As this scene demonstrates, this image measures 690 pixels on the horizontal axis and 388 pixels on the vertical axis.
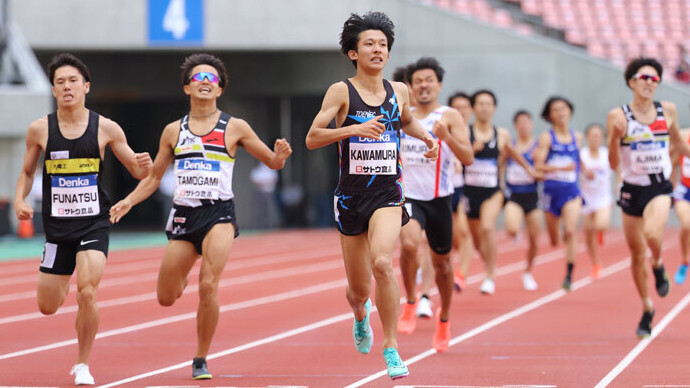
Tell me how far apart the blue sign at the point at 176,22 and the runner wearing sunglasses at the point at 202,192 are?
20.2 meters

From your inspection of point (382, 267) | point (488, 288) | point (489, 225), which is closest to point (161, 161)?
point (382, 267)

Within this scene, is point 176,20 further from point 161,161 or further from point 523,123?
point 161,161

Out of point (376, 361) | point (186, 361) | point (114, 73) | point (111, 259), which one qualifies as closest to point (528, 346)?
point (376, 361)

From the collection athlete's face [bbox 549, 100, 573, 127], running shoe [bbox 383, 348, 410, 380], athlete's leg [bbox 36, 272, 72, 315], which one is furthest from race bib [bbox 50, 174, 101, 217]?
athlete's face [bbox 549, 100, 573, 127]

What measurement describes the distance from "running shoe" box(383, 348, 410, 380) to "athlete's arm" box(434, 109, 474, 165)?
71.1 inches

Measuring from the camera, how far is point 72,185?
796 centimetres

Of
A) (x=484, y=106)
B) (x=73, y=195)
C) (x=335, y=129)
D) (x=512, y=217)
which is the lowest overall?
(x=512, y=217)

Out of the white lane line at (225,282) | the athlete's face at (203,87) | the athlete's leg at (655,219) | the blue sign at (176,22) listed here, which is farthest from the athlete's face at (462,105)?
the blue sign at (176,22)

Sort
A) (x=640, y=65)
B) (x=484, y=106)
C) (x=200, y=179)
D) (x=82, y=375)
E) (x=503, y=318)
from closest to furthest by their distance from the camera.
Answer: (x=82, y=375), (x=200, y=179), (x=640, y=65), (x=503, y=318), (x=484, y=106)

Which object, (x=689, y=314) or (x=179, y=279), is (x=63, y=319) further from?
(x=689, y=314)

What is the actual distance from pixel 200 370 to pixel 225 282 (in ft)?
28.8

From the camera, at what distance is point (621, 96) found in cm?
2891

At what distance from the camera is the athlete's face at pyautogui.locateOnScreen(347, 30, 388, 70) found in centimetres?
730

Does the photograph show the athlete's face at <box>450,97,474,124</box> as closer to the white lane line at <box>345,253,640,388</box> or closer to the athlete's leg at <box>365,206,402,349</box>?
the white lane line at <box>345,253,640,388</box>
